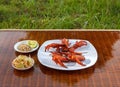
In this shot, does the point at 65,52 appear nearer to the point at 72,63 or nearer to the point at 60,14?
the point at 72,63

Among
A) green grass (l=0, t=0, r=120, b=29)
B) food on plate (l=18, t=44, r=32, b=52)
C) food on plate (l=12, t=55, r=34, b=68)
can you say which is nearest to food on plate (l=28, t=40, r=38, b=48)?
food on plate (l=18, t=44, r=32, b=52)

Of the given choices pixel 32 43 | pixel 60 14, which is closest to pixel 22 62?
pixel 32 43

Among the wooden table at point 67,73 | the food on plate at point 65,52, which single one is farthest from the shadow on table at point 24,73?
the food on plate at point 65,52

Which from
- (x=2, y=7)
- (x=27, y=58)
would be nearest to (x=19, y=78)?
(x=27, y=58)

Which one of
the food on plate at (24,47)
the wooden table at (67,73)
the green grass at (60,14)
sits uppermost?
the food on plate at (24,47)

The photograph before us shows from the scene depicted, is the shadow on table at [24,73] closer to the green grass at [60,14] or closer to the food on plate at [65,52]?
the food on plate at [65,52]

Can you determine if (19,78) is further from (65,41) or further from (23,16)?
(23,16)
